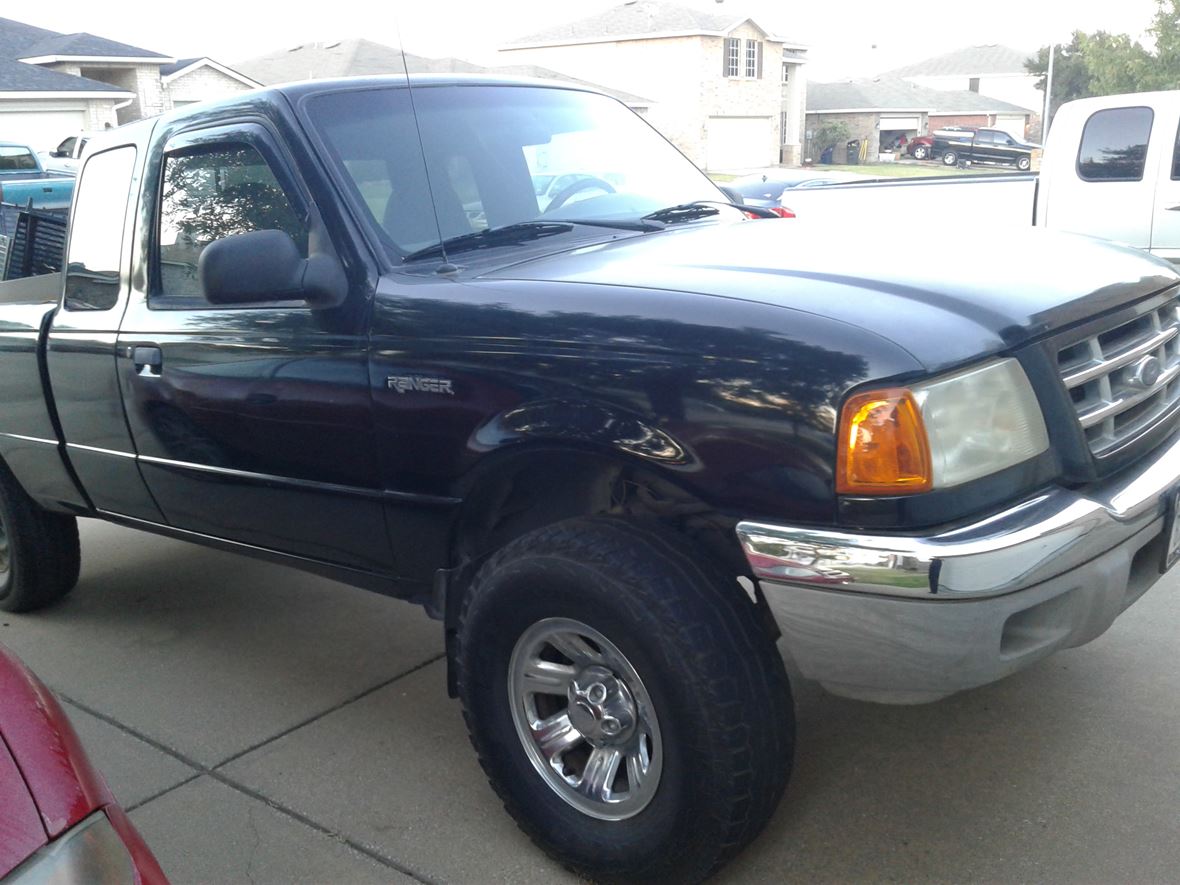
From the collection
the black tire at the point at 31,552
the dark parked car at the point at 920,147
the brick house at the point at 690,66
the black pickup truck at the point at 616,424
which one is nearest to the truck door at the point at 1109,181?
the black pickup truck at the point at 616,424

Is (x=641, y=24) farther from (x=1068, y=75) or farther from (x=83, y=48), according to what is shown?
(x=83, y=48)

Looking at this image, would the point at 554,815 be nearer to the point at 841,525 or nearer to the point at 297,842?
the point at 297,842

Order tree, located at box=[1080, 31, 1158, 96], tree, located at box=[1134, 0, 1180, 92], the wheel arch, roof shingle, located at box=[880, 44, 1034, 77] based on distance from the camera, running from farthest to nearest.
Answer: roof shingle, located at box=[880, 44, 1034, 77] → tree, located at box=[1080, 31, 1158, 96] → tree, located at box=[1134, 0, 1180, 92] → the wheel arch

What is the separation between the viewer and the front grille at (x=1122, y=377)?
8.96ft

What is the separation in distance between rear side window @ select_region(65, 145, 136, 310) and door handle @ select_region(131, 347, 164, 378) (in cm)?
32

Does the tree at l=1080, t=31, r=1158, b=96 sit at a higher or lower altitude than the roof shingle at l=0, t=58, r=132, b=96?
higher

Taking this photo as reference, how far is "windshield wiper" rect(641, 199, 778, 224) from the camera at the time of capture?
148 inches

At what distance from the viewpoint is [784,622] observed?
8.23ft

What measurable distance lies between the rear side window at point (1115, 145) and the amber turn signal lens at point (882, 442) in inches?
327

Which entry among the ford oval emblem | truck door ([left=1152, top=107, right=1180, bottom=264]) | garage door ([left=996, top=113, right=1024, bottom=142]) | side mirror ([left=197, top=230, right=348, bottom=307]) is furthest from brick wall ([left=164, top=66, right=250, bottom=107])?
garage door ([left=996, top=113, right=1024, bottom=142])

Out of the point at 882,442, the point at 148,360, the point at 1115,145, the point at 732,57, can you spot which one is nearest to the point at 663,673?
the point at 882,442

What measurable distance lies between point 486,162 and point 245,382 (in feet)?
3.13

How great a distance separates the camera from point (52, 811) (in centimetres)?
162

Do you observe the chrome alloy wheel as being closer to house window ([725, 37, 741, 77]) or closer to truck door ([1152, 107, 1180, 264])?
truck door ([1152, 107, 1180, 264])
